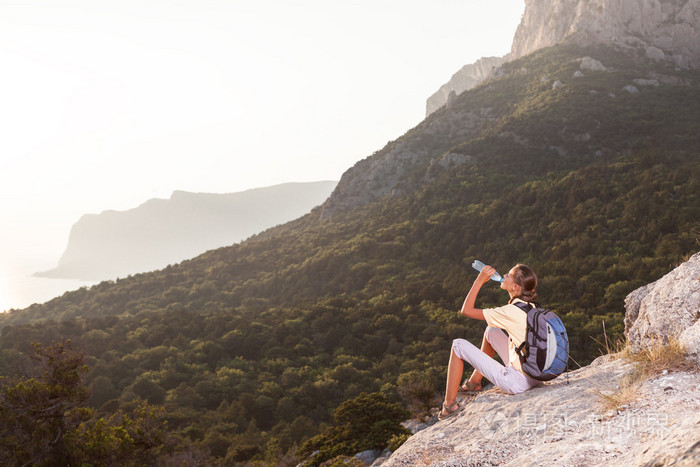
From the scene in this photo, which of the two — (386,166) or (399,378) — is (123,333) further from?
(386,166)

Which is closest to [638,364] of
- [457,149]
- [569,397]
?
[569,397]

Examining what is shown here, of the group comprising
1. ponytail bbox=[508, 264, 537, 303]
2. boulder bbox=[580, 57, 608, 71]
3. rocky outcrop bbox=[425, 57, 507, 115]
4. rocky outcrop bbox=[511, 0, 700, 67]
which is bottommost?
ponytail bbox=[508, 264, 537, 303]

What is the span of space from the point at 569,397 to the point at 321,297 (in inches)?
929

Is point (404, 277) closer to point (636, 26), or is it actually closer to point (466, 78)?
point (636, 26)

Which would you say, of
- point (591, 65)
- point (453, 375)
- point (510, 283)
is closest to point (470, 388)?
point (453, 375)

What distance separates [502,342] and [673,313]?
5.90 ft

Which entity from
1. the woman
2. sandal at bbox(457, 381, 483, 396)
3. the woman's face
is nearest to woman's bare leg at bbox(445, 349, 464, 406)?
the woman

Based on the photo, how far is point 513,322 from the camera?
172 inches

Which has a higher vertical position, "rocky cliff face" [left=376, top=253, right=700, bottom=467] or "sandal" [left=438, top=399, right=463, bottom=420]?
"rocky cliff face" [left=376, top=253, right=700, bottom=467]

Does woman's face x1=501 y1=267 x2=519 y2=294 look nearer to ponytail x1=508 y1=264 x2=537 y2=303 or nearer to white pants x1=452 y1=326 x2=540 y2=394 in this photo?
ponytail x1=508 y1=264 x2=537 y2=303

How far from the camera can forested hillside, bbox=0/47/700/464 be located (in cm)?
1557

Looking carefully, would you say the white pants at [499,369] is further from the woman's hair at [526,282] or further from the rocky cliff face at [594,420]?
the woman's hair at [526,282]

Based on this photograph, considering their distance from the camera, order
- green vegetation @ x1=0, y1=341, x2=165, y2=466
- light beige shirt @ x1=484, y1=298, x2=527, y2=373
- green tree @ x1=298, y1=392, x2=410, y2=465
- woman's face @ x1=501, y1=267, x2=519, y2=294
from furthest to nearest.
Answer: green tree @ x1=298, y1=392, x2=410, y2=465 → green vegetation @ x1=0, y1=341, x2=165, y2=466 → woman's face @ x1=501, y1=267, x2=519, y2=294 → light beige shirt @ x1=484, y1=298, x2=527, y2=373

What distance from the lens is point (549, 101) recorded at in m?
43.8
